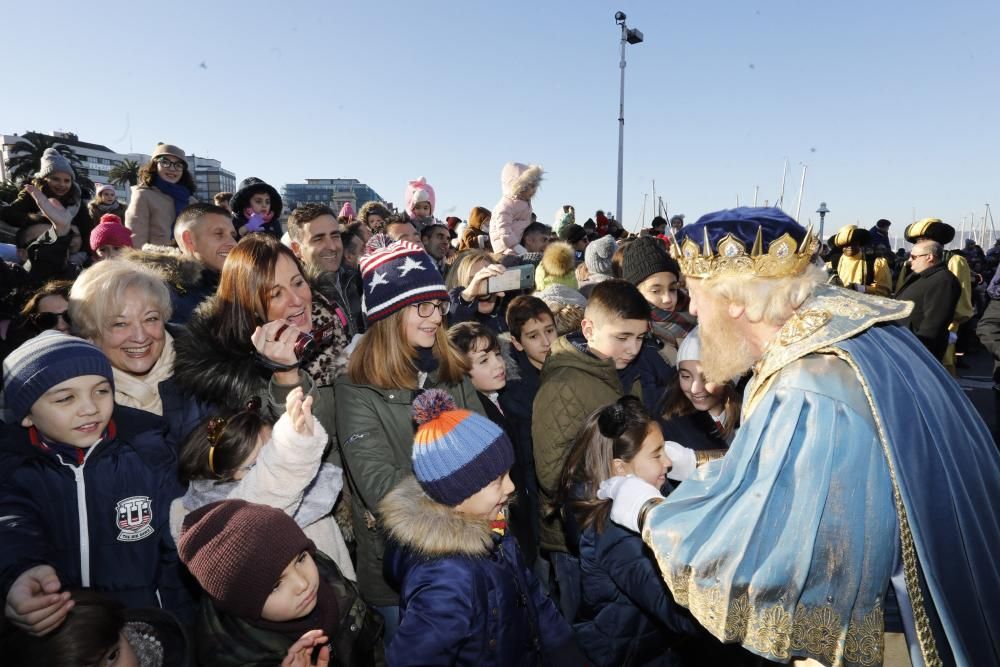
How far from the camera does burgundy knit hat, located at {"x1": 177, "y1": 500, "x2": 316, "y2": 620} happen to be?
1771 millimetres

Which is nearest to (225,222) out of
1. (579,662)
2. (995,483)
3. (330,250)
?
(330,250)

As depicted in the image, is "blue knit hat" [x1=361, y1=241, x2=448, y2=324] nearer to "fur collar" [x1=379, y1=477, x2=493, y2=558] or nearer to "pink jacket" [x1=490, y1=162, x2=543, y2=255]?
"fur collar" [x1=379, y1=477, x2=493, y2=558]

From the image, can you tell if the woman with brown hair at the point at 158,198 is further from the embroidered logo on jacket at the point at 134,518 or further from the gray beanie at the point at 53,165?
the embroidered logo on jacket at the point at 134,518

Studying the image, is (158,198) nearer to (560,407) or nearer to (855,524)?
(560,407)

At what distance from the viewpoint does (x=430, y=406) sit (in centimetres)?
215

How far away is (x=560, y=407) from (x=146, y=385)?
2.00 meters

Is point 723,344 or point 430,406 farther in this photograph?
point 723,344

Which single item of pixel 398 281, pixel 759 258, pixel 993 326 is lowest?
pixel 993 326

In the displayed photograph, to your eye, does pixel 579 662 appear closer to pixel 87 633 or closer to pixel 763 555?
pixel 763 555

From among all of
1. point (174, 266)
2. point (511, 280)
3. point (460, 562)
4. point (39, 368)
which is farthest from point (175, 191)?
point (460, 562)

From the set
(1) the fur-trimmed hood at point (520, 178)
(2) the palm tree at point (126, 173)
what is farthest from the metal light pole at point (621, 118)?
(2) the palm tree at point (126, 173)

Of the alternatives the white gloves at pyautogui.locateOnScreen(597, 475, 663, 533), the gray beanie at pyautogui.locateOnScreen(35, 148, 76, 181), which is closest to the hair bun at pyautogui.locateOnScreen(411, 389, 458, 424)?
the white gloves at pyautogui.locateOnScreen(597, 475, 663, 533)

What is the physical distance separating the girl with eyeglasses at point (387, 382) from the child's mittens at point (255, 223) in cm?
287

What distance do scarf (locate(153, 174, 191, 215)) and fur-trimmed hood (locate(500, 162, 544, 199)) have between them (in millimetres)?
3975
